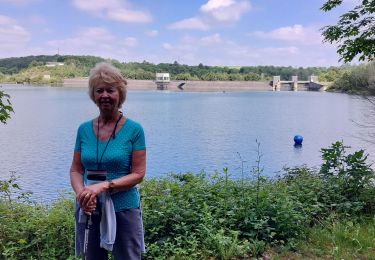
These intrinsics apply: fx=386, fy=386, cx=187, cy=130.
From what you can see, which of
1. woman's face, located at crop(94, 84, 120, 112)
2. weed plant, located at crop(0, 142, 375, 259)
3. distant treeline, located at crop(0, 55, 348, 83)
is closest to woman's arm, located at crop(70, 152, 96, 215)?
woman's face, located at crop(94, 84, 120, 112)

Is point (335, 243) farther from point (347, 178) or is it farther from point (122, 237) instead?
point (122, 237)

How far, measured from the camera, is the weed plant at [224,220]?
3299 millimetres

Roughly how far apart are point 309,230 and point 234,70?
444ft

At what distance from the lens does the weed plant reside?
10.8 ft

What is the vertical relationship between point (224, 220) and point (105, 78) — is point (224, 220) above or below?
below

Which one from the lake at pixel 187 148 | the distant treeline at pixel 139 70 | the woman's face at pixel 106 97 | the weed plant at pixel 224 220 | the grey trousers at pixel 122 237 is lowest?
the lake at pixel 187 148

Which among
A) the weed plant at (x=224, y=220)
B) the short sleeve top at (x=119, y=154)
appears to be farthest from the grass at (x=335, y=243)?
the short sleeve top at (x=119, y=154)

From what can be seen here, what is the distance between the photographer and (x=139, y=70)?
118 metres

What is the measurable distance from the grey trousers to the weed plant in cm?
81

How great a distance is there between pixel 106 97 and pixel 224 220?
201 centimetres

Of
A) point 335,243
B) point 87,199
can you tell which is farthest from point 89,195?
point 335,243

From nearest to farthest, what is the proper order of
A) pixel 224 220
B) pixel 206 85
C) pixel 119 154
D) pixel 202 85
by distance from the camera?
1. pixel 119 154
2. pixel 224 220
3. pixel 202 85
4. pixel 206 85

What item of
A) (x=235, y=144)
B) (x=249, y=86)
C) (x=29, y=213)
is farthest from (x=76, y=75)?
(x=29, y=213)

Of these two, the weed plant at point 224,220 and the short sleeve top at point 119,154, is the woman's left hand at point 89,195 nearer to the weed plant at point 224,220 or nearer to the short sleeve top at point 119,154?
the short sleeve top at point 119,154
